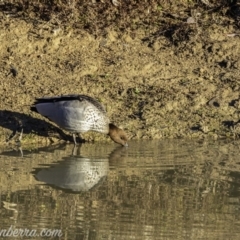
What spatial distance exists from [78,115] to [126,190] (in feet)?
7.11

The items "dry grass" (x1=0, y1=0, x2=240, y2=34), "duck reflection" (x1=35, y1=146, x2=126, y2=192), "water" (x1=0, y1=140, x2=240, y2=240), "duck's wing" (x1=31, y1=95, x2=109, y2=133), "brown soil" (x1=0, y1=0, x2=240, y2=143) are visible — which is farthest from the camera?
"dry grass" (x1=0, y1=0, x2=240, y2=34)

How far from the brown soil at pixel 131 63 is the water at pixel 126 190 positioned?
1.68 feet

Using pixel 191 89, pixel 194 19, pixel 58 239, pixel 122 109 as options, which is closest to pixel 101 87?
pixel 122 109

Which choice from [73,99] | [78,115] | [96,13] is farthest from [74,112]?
[96,13]

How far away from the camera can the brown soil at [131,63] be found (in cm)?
1019

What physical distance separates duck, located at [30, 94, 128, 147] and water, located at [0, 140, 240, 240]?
188mm

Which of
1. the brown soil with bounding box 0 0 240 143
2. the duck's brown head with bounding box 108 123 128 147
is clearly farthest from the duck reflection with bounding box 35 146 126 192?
the brown soil with bounding box 0 0 240 143

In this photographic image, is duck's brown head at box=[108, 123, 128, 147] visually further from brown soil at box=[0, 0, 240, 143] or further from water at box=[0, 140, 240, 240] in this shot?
brown soil at box=[0, 0, 240, 143]

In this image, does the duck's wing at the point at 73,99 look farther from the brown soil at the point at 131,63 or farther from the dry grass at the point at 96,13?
the dry grass at the point at 96,13

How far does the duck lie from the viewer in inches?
374

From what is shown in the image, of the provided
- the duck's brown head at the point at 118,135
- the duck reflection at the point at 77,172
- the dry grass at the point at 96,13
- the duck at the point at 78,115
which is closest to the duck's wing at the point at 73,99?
the duck at the point at 78,115

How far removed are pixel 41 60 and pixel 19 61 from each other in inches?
11.2

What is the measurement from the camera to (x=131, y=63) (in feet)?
36.6

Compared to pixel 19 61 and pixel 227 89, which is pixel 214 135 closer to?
pixel 227 89
